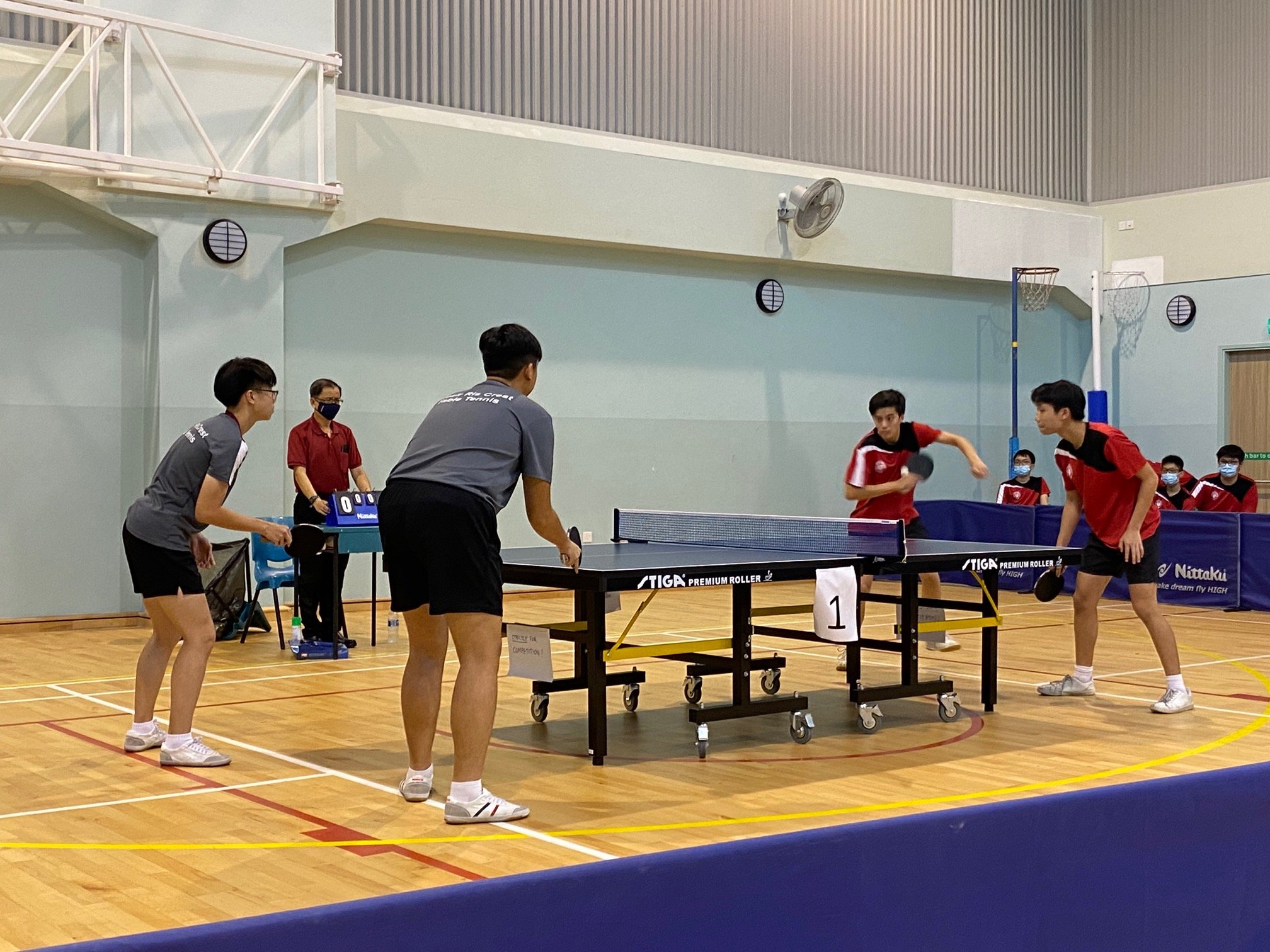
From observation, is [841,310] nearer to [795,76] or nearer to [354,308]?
[795,76]

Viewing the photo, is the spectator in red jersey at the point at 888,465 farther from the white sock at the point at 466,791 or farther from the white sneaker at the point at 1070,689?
the white sock at the point at 466,791

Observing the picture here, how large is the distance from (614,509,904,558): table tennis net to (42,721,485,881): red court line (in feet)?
8.56

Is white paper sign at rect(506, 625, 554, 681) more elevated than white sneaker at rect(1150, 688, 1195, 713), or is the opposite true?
white paper sign at rect(506, 625, 554, 681)

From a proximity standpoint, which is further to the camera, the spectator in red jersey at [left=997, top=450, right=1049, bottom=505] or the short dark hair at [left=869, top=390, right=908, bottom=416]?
the spectator in red jersey at [left=997, top=450, right=1049, bottom=505]

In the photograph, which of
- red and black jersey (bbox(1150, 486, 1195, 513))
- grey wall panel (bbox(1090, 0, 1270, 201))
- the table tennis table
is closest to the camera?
the table tennis table

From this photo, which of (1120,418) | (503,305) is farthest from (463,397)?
(1120,418)

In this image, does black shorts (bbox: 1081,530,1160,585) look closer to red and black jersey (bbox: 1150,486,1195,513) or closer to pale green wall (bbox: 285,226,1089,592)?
red and black jersey (bbox: 1150,486,1195,513)

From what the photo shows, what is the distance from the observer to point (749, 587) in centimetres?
601

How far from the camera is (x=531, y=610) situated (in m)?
12.4

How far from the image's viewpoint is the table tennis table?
18.9 feet

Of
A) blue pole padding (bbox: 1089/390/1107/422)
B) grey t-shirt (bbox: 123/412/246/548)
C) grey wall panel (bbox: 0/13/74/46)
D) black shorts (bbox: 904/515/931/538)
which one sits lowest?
black shorts (bbox: 904/515/931/538)

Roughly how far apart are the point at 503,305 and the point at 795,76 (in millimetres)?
4479

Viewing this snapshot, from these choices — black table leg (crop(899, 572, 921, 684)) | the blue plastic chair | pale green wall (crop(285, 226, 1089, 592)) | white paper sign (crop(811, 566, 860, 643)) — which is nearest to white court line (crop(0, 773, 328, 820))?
white paper sign (crop(811, 566, 860, 643))

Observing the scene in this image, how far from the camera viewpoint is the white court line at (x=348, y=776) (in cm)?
449
